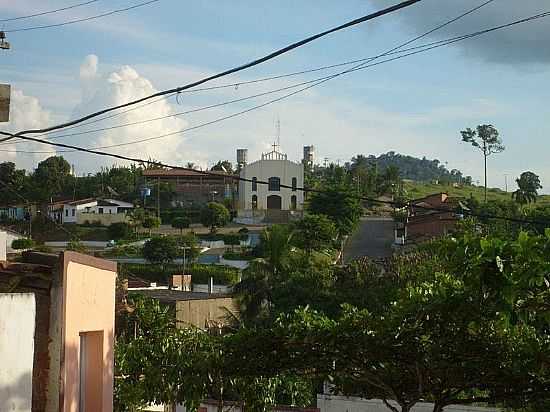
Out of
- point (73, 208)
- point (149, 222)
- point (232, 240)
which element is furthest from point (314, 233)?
point (73, 208)

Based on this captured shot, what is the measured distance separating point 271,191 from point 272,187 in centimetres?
265

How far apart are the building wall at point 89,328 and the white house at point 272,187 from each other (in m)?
72.4

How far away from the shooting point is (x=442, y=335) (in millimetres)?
11227

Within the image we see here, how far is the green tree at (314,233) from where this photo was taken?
5331 centimetres

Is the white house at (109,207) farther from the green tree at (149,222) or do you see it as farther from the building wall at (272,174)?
the building wall at (272,174)

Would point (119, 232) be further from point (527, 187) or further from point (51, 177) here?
point (527, 187)

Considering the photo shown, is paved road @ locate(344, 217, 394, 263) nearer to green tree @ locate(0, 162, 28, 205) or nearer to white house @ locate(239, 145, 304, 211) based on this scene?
white house @ locate(239, 145, 304, 211)

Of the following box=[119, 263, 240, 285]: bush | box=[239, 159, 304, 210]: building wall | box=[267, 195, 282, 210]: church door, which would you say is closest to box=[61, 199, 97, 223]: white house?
box=[239, 159, 304, 210]: building wall

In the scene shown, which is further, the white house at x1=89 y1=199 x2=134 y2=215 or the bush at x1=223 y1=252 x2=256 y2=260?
the white house at x1=89 y1=199 x2=134 y2=215

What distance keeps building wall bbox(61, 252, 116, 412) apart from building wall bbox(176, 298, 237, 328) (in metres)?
26.0

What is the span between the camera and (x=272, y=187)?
280ft

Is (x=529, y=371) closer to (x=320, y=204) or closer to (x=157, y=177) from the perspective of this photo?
(x=320, y=204)

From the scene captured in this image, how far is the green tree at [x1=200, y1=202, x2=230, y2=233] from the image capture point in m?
72.6

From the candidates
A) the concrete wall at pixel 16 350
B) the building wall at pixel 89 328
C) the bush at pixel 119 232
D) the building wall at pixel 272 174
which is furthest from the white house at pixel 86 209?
the concrete wall at pixel 16 350
